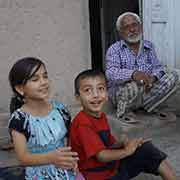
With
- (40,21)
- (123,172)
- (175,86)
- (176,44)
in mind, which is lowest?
(123,172)

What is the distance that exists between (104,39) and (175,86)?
3.47 m

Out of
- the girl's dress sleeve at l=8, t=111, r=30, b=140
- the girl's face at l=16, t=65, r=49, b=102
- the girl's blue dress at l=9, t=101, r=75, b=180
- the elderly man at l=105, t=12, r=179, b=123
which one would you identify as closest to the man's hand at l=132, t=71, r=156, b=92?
the elderly man at l=105, t=12, r=179, b=123

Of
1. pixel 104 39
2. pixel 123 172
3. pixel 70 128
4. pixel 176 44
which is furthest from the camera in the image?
pixel 104 39

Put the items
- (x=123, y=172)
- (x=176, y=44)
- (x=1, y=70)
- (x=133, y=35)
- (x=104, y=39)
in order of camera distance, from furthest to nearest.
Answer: (x=104, y=39) → (x=176, y=44) → (x=133, y=35) → (x=1, y=70) → (x=123, y=172)

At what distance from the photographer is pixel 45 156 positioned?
2.17 meters

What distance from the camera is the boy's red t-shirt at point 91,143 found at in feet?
8.20

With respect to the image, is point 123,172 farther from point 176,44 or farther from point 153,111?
point 176,44

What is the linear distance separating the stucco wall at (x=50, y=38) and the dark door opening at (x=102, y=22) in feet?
10.1

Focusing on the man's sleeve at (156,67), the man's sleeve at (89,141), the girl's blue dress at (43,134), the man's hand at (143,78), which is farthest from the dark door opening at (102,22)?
the girl's blue dress at (43,134)

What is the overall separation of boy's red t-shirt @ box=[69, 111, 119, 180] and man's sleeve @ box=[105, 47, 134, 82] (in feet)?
4.98

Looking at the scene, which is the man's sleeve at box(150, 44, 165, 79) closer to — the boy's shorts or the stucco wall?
the stucco wall

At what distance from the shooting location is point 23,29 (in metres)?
4.09

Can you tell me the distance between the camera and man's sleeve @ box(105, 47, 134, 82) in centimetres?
416

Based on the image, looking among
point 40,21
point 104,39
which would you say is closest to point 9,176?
point 40,21
